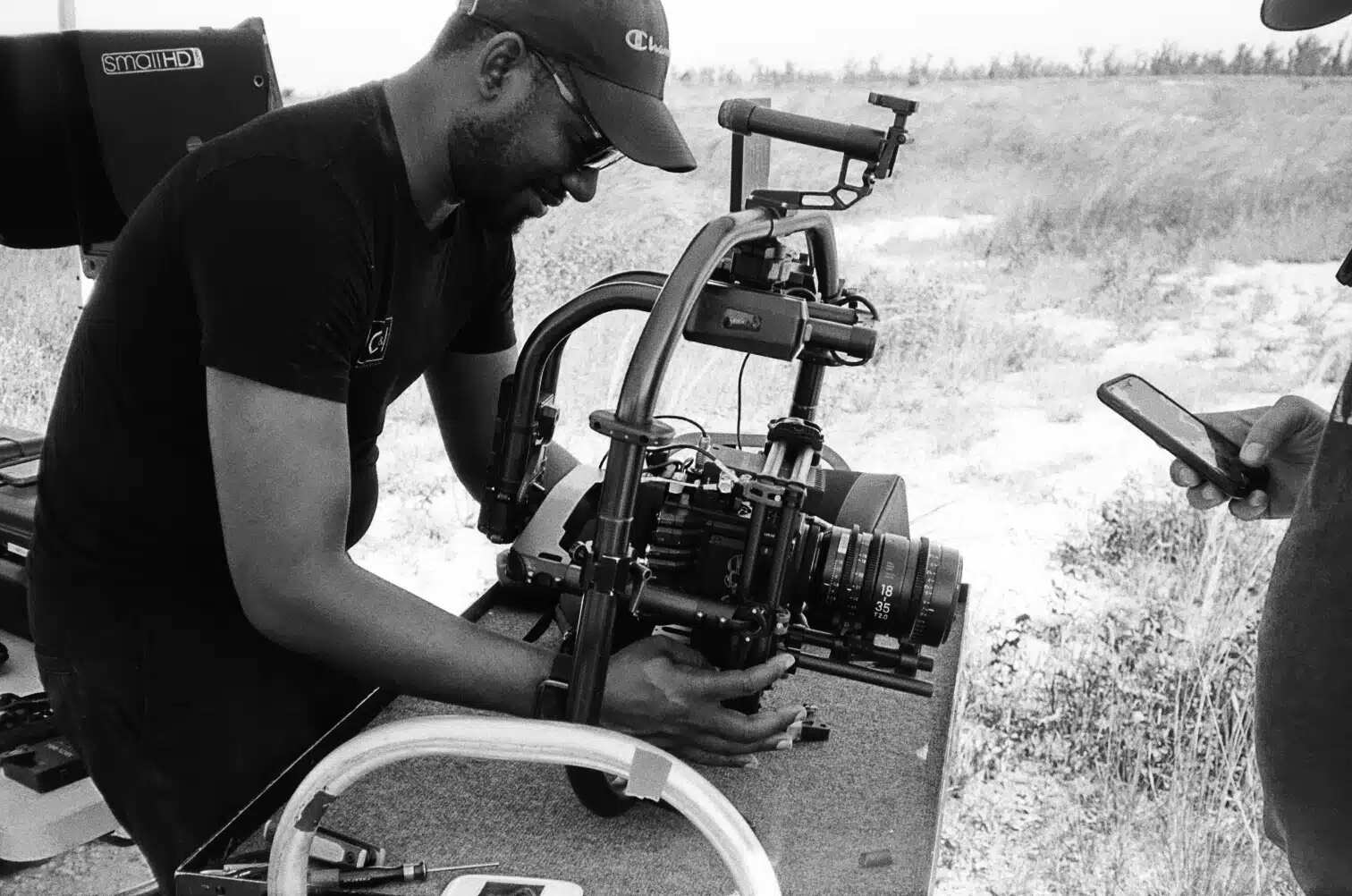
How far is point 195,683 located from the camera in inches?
53.4

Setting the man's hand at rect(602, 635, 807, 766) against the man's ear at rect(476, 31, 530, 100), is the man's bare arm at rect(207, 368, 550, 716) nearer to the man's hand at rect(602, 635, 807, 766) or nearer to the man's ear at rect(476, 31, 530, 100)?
the man's hand at rect(602, 635, 807, 766)

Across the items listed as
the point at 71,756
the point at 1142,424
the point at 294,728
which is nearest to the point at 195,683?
the point at 294,728

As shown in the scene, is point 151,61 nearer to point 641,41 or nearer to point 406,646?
point 641,41

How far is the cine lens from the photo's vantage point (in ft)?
4.03

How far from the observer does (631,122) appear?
121 centimetres

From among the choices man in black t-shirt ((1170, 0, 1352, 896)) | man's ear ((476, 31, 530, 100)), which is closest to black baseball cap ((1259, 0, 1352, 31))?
man in black t-shirt ((1170, 0, 1352, 896))

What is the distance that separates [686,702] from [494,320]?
0.71m

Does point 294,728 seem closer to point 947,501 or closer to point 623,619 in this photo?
point 623,619

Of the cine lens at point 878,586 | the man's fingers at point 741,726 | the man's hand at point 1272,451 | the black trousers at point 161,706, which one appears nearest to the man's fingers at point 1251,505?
the man's hand at point 1272,451

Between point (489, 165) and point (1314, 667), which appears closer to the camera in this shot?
point (1314, 667)

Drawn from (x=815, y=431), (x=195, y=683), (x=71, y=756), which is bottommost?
(x=71, y=756)

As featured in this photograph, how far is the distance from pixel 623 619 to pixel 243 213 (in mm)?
575

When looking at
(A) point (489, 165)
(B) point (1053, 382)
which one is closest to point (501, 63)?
(A) point (489, 165)

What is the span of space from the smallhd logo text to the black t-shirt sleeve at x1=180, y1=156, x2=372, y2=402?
848 mm
